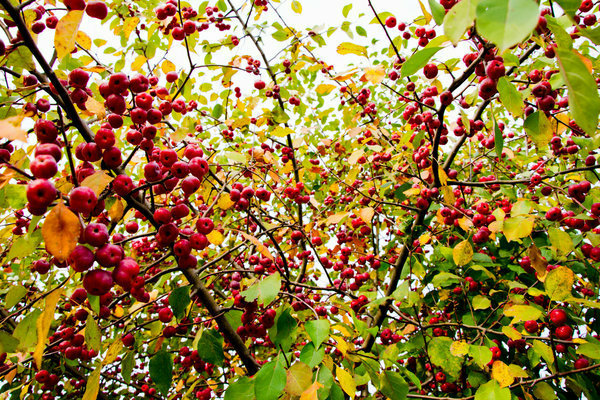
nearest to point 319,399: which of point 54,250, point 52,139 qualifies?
point 54,250

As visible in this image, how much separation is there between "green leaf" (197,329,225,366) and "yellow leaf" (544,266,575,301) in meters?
2.15

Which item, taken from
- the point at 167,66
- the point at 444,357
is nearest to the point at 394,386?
the point at 444,357

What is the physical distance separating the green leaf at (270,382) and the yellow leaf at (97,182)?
1170mm

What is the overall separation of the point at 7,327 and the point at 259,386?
3425 millimetres

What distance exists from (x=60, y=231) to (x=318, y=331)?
124 centimetres

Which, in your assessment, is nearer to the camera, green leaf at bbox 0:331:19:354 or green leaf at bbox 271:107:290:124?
green leaf at bbox 0:331:19:354

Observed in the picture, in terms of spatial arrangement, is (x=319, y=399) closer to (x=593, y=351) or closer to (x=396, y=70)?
(x=593, y=351)

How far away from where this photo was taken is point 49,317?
4.14 ft

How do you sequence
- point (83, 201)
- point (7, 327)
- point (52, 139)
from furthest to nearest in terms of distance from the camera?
point (7, 327)
point (52, 139)
point (83, 201)

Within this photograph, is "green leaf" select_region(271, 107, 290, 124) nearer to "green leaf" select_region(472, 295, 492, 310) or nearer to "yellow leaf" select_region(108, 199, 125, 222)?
"yellow leaf" select_region(108, 199, 125, 222)

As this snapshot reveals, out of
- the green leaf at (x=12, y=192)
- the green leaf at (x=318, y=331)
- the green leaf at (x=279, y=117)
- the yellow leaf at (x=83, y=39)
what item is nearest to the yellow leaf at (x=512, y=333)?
the green leaf at (x=318, y=331)

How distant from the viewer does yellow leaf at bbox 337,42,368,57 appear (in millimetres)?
2568

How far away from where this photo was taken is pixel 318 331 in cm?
171

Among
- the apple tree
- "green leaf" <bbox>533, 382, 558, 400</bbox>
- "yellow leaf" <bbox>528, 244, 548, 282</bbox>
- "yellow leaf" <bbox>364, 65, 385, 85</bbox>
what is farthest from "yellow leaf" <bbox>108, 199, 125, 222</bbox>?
"green leaf" <bbox>533, 382, 558, 400</bbox>
